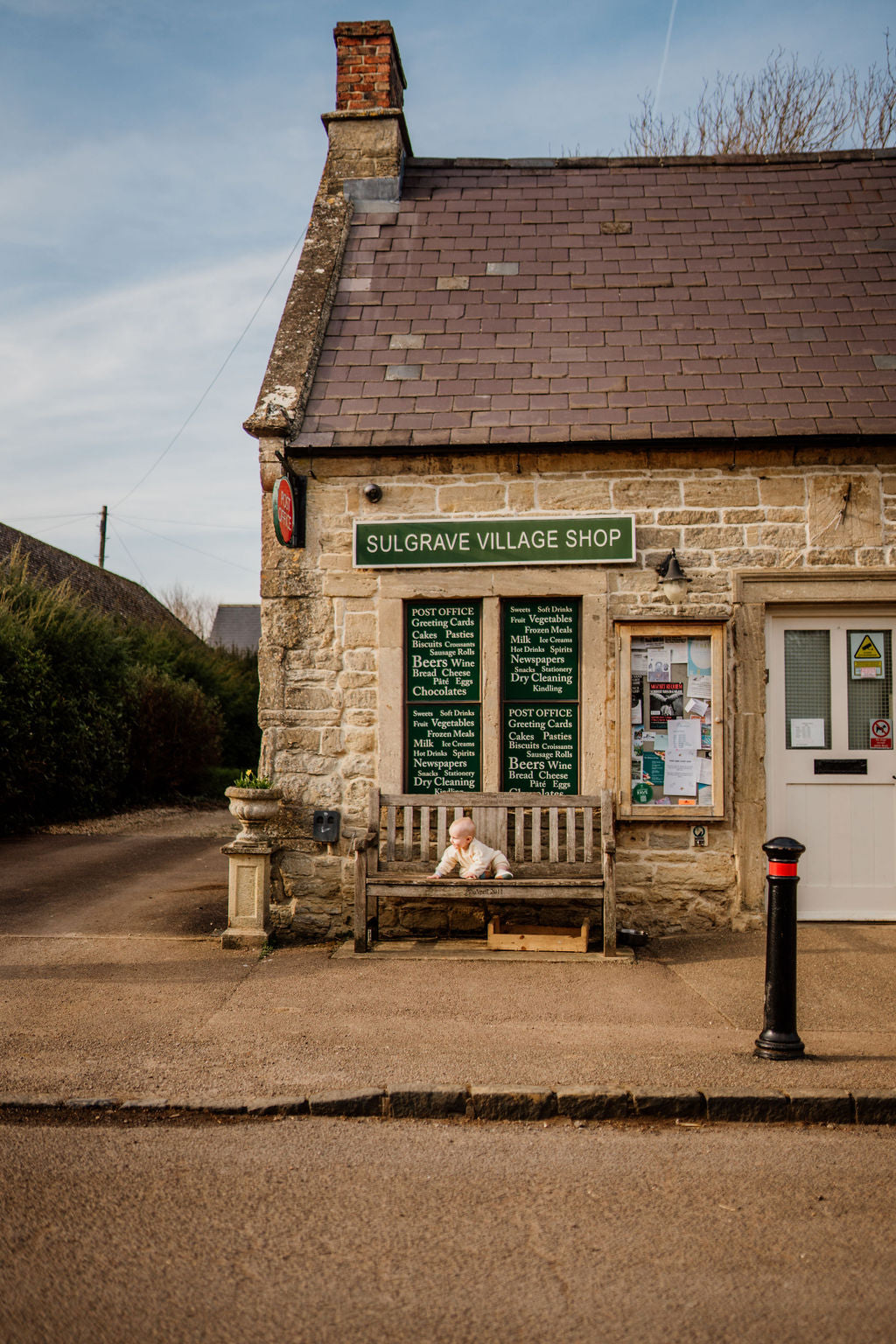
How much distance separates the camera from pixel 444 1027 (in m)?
5.43

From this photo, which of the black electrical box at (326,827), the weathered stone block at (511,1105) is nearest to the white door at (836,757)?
the black electrical box at (326,827)

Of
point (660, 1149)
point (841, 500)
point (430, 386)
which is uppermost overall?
point (430, 386)

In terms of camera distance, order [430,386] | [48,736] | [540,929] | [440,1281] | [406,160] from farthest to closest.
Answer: [48,736], [406,160], [430,386], [540,929], [440,1281]

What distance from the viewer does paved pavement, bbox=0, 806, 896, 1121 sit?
4500 millimetres

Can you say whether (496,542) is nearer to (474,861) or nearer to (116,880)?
(474,861)

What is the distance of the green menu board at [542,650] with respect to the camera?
25.7 feet

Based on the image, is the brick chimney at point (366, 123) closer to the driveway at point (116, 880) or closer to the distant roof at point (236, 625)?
the driveway at point (116, 880)

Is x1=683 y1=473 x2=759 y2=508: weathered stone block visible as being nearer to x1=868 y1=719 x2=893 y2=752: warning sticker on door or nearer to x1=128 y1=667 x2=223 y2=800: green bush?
x1=868 y1=719 x2=893 y2=752: warning sticker on door

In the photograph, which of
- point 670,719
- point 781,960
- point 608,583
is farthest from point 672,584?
point 781,960

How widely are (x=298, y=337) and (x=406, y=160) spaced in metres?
2.99

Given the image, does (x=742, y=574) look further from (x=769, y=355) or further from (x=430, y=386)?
(x=430, y=386)

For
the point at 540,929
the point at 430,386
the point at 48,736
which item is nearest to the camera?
the point at 540,929

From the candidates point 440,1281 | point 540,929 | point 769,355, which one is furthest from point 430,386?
point 440,1281

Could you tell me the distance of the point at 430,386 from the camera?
8.17 m
